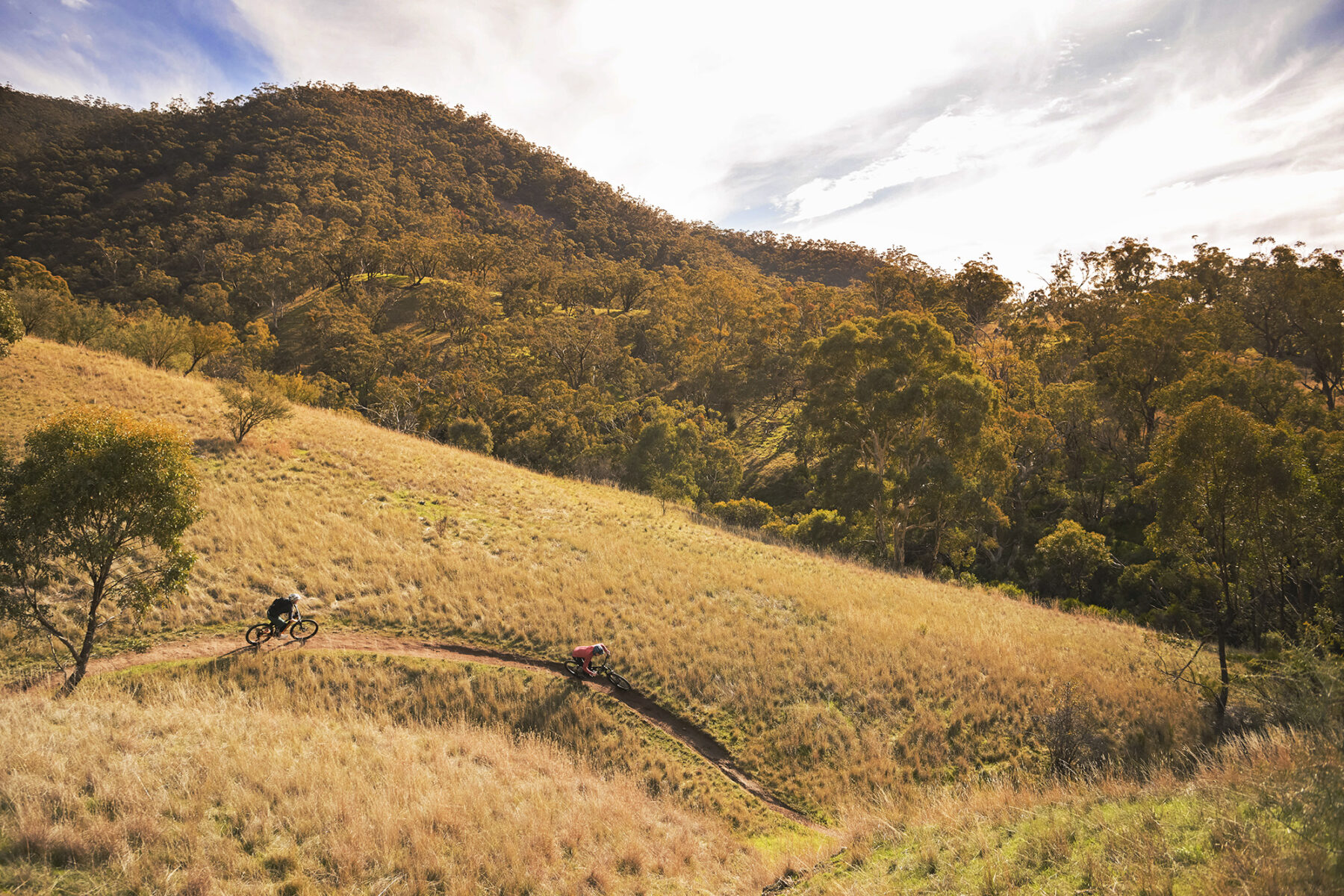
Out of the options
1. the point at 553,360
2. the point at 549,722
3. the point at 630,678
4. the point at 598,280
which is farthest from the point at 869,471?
the point at 598,280

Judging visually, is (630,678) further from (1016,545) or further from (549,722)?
(1016,545)

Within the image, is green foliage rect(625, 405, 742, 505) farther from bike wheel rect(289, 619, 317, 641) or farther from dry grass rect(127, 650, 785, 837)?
bike wheel rect(289, 619, 317, 641)

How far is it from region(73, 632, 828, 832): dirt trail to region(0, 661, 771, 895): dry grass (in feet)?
3.38

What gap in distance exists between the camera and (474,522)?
19500 mm

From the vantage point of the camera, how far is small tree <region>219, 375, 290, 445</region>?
21.1 meters

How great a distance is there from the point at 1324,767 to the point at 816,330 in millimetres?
57816

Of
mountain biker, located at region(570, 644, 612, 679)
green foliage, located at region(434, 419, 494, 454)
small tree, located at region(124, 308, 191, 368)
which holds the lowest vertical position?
mountain biker, located at region(570, 644, 612, 679)

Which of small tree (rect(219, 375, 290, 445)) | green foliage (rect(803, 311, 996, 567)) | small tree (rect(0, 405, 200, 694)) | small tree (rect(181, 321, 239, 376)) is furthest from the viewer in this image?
small tree (rect(181, 321, 239, 376))

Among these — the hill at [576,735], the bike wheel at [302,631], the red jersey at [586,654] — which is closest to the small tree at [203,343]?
the hill at [576,735]

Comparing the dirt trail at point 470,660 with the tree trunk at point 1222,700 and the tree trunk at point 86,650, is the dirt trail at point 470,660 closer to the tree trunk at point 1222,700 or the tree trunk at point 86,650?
the tree trunk at point 86,650

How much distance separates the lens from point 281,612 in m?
11.8

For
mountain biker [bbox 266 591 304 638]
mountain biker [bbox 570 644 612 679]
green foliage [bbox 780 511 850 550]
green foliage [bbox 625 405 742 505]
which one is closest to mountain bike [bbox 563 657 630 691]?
mountain biker [bbox 570 644 612 679]

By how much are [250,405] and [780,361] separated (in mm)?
45441

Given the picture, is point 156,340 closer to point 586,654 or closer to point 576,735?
point 586,654
